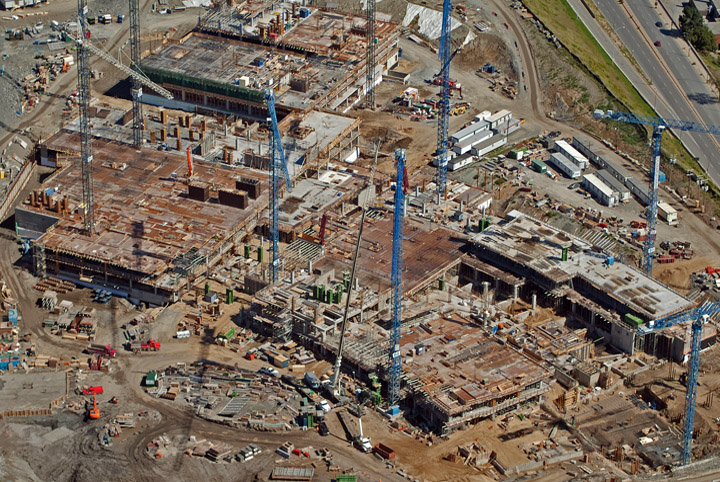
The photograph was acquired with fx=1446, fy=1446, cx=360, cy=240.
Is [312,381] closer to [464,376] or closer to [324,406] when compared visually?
[324,406]

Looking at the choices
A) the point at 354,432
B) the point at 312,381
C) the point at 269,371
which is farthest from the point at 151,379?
the point at 354,432

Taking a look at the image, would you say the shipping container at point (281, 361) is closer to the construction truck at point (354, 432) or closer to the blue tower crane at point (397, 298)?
the construction truck at point (354, 432)

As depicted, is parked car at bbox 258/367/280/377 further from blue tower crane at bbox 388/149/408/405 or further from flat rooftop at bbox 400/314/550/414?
flat rooftop at bbox 400/314/550/414

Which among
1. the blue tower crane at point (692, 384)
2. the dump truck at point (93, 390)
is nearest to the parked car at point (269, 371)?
the dump truck at point (93, 390)

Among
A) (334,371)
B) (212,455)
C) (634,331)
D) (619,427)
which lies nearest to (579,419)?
(619,427)

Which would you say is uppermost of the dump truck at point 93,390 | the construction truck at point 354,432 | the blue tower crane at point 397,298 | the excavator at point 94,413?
the blue tower crane at point 397,298

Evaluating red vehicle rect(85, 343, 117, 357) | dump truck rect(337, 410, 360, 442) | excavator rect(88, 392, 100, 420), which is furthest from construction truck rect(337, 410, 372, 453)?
red vehicle rect(85, 343, 117, 357)

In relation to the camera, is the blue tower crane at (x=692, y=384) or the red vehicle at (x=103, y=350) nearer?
the blue tower crane at (x=692, y=384)

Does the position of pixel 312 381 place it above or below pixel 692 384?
below

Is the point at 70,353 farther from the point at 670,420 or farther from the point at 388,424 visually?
the point at 670,420
